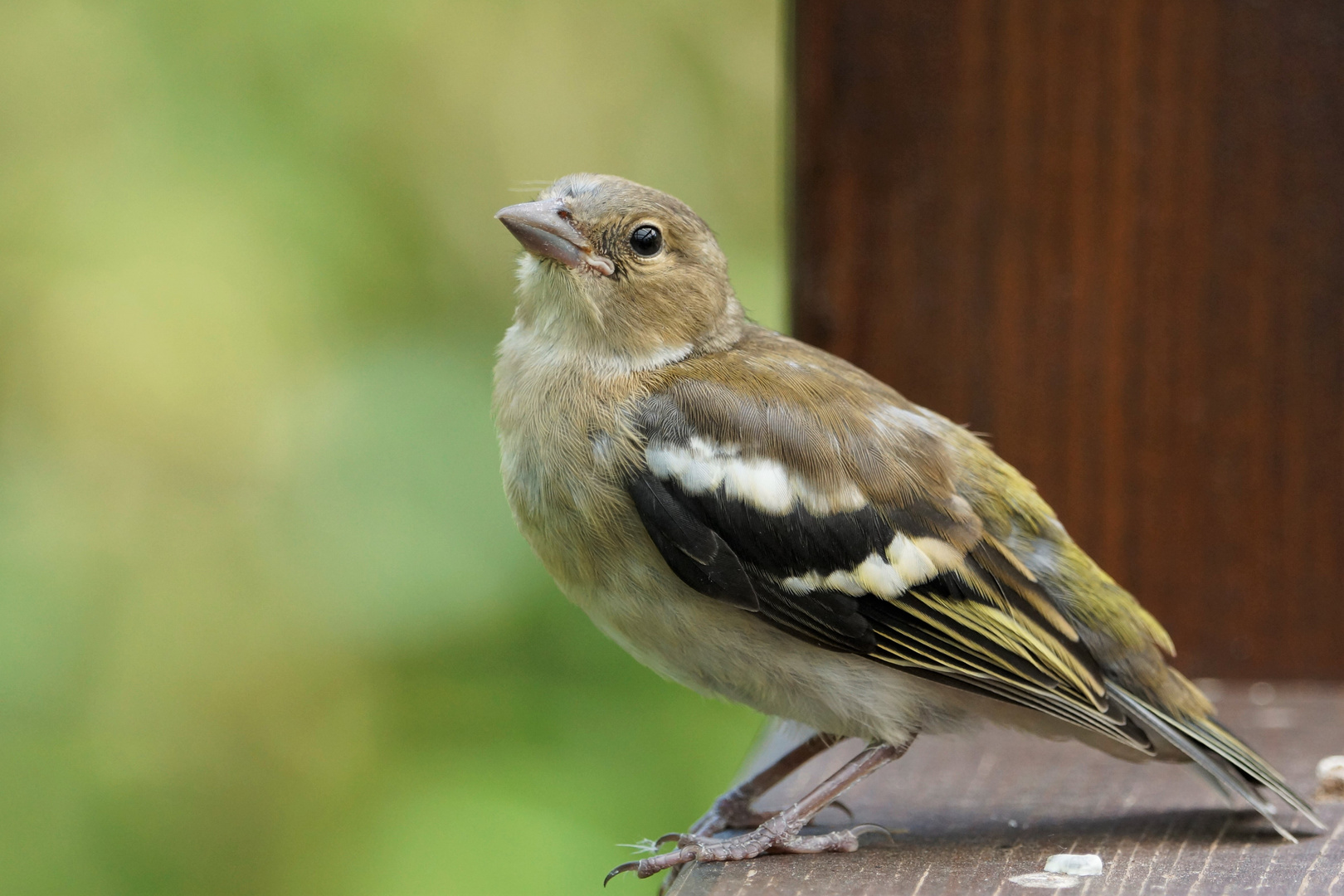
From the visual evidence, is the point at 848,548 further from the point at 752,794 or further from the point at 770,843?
the point at 752,794

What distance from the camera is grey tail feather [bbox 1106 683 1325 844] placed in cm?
262

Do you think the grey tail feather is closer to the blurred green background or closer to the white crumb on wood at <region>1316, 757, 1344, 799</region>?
the white crumb on wood at <region>1316, 757, 1344, 799</region>

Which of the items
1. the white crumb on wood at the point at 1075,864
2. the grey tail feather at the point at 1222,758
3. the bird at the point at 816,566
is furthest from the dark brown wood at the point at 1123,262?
the white crumb on wood at the point at 1075,864

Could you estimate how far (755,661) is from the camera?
2.61m

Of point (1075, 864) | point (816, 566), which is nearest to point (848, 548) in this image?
point (816, 566)

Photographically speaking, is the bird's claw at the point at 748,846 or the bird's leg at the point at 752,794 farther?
the bird's leg at the point at 752,794

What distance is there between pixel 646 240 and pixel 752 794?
1202 millimetres

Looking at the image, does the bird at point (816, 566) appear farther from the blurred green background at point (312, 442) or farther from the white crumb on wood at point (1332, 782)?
the blurred green background at point (312, 442)

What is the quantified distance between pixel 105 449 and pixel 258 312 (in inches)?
29.3

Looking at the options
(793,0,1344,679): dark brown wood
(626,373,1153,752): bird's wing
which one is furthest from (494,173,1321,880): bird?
(793,0,1344,679): dark brown wood

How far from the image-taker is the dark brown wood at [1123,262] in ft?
11.7

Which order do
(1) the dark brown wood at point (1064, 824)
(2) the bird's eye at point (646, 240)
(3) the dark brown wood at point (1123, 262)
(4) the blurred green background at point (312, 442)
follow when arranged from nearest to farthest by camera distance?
(1) the dark brown wood at point (1064, 824) → (2) the bird's eye at point (646, 240) → (3) the dark brown wood at point (1123, 262) → (4) the blurred green background at point (312, 442)

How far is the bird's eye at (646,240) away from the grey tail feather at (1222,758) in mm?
1304

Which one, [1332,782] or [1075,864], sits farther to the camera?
[1332,782]
